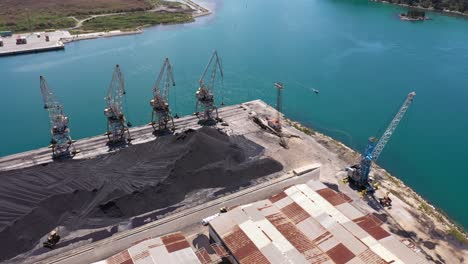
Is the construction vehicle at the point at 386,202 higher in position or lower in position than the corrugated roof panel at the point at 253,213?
lower

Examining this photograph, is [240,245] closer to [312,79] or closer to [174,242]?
[174,242]

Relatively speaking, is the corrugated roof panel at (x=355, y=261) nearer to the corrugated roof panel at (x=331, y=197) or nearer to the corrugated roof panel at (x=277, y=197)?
the corrugated roof panel at (x=331, y=197)

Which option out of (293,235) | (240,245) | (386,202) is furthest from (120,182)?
(386,202)

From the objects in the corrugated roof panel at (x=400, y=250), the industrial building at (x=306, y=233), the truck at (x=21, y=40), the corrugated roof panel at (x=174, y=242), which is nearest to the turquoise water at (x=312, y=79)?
the truck at (x=21, y=40)

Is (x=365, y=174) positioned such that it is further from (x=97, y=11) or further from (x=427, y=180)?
(x=97, y=11)

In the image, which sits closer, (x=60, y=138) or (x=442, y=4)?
(x=60, y=138)

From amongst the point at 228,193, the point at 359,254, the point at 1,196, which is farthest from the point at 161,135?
the point at 359,254
